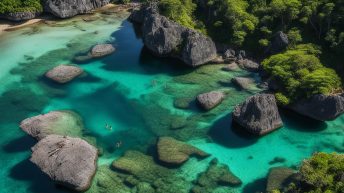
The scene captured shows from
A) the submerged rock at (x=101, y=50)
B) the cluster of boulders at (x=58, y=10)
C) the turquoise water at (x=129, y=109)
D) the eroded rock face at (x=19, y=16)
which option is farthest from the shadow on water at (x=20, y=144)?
the cluster of boulders at (x=58, y=10)

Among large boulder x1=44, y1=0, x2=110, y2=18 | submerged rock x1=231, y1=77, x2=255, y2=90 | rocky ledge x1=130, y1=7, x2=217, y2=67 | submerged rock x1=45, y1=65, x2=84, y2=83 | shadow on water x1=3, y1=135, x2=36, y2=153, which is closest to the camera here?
shadow on water x1=3, y1=135, x2=36, y2=153

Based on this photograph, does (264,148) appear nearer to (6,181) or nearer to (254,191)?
(254,191)

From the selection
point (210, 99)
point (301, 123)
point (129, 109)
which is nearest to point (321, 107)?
point (301, 123)

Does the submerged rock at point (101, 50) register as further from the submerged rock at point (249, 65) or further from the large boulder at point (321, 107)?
the large boulder at point (321, 107)

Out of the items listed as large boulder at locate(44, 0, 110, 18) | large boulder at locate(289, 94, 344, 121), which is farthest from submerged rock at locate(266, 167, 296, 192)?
large boulder at locate(44, 0, 110, 18)

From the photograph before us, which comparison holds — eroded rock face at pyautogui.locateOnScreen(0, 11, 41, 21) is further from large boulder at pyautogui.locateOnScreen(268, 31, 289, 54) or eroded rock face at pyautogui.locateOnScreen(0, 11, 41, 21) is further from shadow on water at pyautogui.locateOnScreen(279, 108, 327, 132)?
shadow on water at pyautogui.locateOnScreen(279, 108, 327, 132)

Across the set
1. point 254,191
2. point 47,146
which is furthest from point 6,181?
point 254,191
